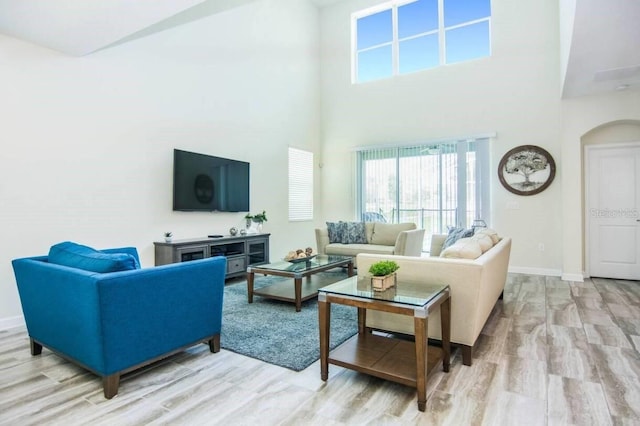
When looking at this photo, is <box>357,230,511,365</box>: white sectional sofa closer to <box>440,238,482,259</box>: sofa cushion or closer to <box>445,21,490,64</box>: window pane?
<box>440,238,482,259</box>: sofa cushion

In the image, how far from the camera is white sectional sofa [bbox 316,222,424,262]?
213 inches

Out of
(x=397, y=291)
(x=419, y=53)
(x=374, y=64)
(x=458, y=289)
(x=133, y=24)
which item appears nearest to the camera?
(x=397, y=291)

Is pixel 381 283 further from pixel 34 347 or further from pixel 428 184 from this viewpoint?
pixel 428 184

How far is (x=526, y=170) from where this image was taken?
5.80 meters

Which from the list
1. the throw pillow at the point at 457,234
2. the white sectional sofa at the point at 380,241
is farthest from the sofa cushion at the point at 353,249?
the throw pillow at the point at 457,234

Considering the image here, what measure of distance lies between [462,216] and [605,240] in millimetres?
2004

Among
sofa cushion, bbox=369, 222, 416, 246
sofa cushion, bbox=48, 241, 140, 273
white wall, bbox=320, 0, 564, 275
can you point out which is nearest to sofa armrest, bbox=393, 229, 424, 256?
sofa cushion, bbox=369, 222, 416, 246

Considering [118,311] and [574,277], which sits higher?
[118,311]

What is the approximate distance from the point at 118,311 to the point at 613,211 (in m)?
6.33

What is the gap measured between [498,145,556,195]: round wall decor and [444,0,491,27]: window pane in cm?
253

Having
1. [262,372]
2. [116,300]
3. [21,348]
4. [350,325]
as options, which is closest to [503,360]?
[350,325]

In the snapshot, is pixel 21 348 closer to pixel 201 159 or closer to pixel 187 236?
pixel 187 236

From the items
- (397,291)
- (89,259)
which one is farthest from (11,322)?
(397,291)

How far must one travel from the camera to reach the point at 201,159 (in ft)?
16.6
